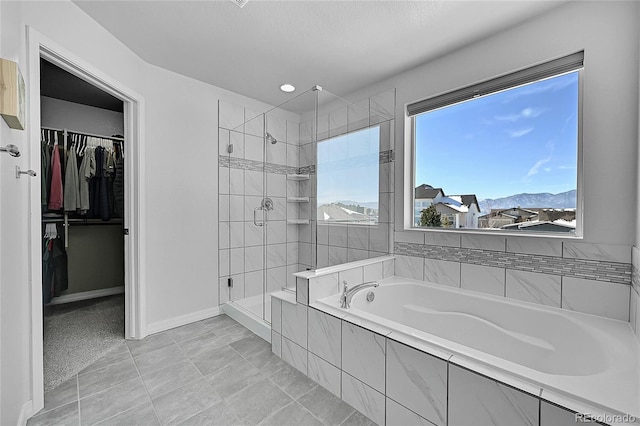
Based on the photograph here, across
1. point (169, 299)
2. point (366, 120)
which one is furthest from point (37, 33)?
point (366, 120)

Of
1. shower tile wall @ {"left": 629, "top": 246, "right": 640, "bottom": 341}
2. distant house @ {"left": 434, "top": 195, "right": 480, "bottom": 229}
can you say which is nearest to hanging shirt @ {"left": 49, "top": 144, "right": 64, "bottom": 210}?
distant house @ {"left": 434, "top": 195, "right": 480, "bottom": 229}

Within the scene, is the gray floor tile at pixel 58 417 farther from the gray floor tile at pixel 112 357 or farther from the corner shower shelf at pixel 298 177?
the corner shower shelf at pixel 298 177

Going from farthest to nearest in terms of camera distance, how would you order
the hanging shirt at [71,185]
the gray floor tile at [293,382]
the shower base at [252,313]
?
the hanging shirt at [71,185]
the shower base at [252,313]
the gray floor tile at [293,382]

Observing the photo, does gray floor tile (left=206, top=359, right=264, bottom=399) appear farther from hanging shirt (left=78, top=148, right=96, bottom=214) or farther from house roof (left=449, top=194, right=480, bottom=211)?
hanging shirt (left=78, top=148, right=96, bottom=214)

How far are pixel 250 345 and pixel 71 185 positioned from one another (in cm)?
266

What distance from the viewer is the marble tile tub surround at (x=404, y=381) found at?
999 millimetres

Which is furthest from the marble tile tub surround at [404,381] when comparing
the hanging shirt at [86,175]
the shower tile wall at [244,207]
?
the hanging shirt at [86,175]

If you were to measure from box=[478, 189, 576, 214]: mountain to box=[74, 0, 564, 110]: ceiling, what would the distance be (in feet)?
3.93

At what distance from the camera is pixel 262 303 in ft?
8.79

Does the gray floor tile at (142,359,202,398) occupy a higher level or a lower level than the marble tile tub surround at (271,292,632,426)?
lower

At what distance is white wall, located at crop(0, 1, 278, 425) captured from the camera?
1288 mm

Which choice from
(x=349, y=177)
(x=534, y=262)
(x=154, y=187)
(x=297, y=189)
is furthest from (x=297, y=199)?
(x=534, y=262)

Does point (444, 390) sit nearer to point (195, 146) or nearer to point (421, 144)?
point (421, 144)

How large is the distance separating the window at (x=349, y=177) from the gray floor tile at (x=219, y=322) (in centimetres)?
141
